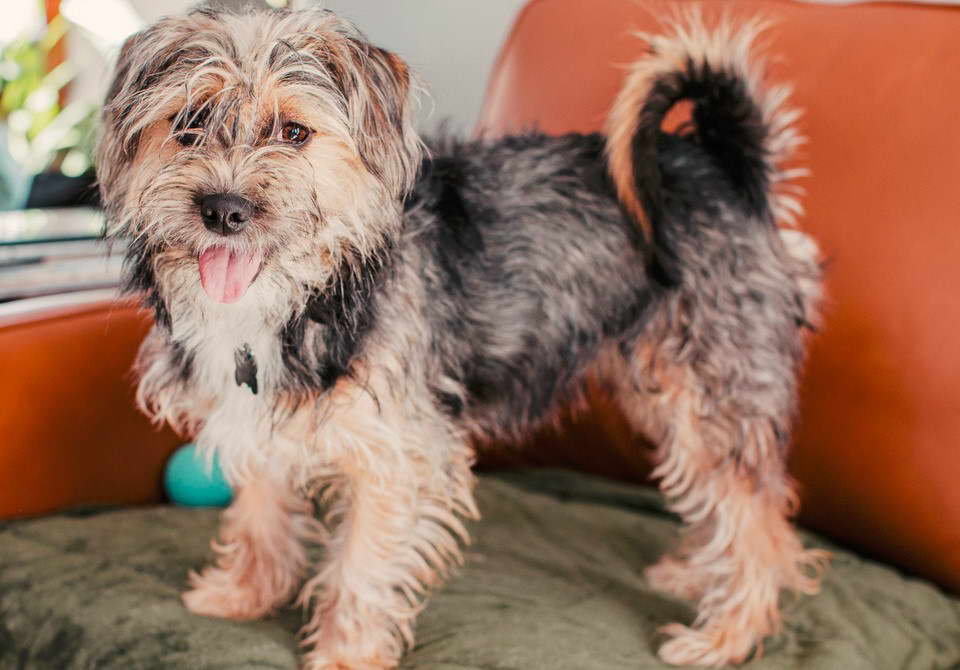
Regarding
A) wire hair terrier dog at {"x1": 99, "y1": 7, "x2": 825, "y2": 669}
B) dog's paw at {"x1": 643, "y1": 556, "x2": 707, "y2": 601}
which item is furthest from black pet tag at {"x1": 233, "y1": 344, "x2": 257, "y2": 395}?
dog's paw at {"x1": 643, "y1": 556, "x2": 707, "y2": 601}

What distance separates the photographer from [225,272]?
1296mm

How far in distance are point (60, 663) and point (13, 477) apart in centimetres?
49

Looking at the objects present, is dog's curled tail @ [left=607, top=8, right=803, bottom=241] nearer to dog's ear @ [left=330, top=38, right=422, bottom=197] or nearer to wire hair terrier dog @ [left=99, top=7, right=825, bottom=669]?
wire hair terrier dog @ [left=99, top=7, right=825, bottom=669]

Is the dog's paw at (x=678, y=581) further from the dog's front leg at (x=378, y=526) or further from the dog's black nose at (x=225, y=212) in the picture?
the dog's black nose at (x=225, y=212)

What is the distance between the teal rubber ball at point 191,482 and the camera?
6.81 ft

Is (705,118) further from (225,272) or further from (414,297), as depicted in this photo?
(225,272)

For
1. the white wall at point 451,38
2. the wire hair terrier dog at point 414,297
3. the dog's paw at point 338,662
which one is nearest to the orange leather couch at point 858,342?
the wire hair terrier dog at point 414,297

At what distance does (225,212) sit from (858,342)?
4.15ft

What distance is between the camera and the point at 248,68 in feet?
4.25

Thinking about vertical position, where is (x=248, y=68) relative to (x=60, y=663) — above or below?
above

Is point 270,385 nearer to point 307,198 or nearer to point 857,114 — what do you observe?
Result: point 307,198

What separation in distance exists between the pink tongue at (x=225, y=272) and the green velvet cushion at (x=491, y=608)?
561mm

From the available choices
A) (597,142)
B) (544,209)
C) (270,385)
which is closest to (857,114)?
(597,142)

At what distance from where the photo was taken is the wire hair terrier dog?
1312 mm
